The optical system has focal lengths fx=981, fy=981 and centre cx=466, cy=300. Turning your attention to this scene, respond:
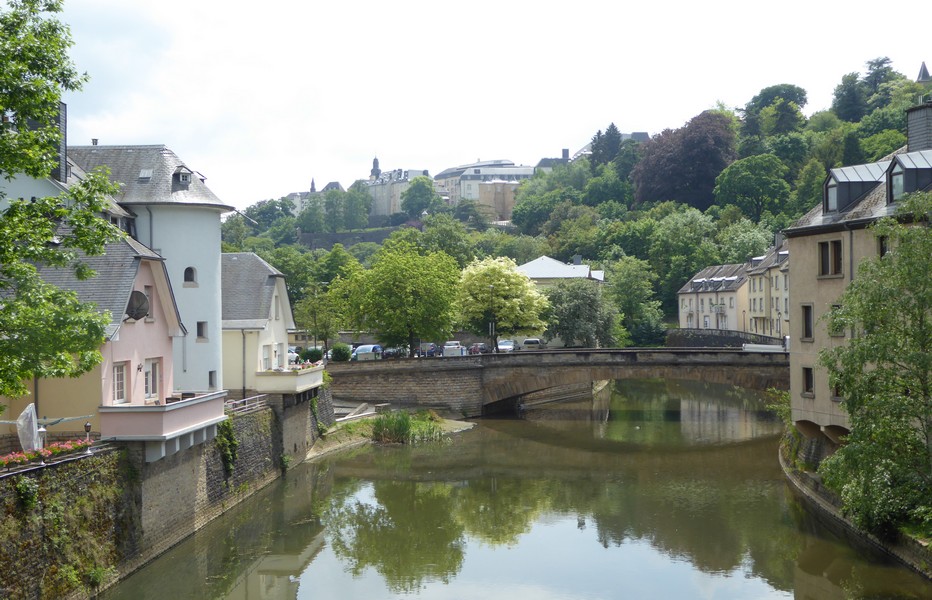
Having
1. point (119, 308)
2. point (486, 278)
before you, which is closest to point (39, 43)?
point (119, 308)

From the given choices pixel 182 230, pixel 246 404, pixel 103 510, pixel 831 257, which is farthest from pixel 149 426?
pixel 831 257

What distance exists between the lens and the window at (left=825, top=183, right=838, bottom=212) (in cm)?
2958

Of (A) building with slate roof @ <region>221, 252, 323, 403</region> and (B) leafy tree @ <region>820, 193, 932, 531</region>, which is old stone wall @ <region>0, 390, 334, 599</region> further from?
(B) leafy tree @ <region>820, 193, 932, 531</region>

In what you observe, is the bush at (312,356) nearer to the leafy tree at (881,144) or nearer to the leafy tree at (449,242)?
the leafy tree at (449,242)

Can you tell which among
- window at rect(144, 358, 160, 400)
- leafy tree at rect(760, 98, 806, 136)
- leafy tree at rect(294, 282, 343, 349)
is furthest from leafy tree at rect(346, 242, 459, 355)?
leafy tree at rect(760, 98, 806, 136)

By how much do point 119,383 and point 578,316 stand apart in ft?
160

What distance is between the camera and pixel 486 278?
64.8 m

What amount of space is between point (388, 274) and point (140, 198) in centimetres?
2277

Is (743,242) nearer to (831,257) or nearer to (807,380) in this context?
(807,380)

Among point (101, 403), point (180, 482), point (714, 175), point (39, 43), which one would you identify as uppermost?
point (714, 175)

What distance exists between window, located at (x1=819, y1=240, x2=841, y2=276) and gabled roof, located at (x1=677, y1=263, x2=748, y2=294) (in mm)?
54163

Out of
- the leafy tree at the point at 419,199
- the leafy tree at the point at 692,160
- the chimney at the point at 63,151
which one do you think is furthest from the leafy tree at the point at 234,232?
the chimney at the point at 63,151

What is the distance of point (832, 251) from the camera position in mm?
28953

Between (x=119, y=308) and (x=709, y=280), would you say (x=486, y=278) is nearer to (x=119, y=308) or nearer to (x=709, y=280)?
(x=709, y=280)
